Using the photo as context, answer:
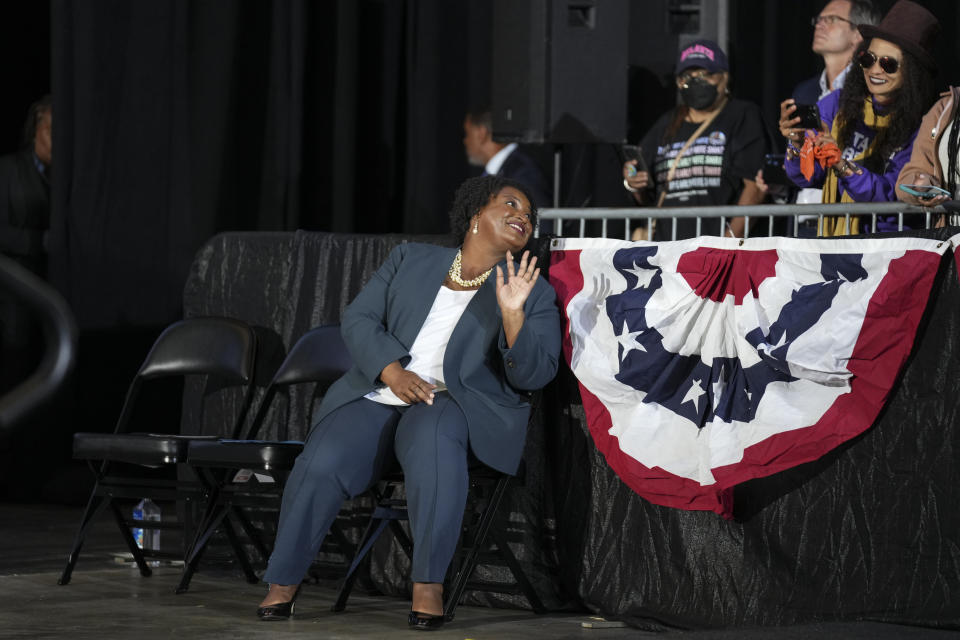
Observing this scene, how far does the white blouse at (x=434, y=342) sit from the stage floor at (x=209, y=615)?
64 cm

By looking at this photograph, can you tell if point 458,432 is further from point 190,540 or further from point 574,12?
point 574,12

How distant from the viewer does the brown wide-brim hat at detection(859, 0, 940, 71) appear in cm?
420

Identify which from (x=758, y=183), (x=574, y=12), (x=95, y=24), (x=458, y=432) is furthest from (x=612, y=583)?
(x=95, y=24)

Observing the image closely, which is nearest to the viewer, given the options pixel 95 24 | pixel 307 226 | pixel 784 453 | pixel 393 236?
pixel 784 453

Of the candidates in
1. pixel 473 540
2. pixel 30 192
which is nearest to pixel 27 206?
pixel 30 192

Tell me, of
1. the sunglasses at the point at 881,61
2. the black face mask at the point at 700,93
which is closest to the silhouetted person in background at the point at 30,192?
the black face mask at the point at 700,93

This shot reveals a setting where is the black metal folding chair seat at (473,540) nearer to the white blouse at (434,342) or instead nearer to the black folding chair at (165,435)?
the white blouse at (434,342)

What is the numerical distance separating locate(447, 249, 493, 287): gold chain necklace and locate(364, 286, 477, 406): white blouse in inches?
1.2

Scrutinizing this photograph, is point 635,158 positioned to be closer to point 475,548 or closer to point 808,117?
point 808,117

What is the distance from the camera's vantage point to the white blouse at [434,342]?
3.96 meters

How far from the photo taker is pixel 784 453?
3555 mm

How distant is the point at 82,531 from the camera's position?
4363 mm

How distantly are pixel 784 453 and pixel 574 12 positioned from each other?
2854mm

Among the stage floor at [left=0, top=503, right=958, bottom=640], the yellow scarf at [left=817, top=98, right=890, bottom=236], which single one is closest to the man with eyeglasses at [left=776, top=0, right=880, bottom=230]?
the yellow scarf at [left=817, top=98, right=890, bottom=236]
